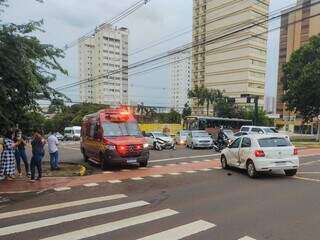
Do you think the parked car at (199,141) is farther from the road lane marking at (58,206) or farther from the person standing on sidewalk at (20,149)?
the road lane marking at (58,206)

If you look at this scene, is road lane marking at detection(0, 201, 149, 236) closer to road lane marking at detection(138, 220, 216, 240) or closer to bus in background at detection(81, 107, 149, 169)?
road lane marking at detection(138, 220, 216, 240)

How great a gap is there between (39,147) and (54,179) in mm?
1278

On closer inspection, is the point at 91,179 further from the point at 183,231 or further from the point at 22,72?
the point at 183,231

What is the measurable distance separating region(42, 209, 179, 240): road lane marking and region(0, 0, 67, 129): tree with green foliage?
6.20 meters

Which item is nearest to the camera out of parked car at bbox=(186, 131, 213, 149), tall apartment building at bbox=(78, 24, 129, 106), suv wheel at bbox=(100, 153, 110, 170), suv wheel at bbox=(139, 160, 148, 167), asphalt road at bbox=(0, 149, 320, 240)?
asphalt road at bbox=(0, 149, 320, 240)

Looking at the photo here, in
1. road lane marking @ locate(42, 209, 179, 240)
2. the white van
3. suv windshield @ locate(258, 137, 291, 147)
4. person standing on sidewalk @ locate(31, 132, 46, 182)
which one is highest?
suv windshield @ locate(258, 137, 291, 147)

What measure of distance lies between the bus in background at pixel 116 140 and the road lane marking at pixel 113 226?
8.83 meters

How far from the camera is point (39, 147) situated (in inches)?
594

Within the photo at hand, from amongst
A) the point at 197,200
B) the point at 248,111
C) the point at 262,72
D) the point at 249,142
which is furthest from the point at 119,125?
the point at 262,72

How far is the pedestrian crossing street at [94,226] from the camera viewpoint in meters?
7.51

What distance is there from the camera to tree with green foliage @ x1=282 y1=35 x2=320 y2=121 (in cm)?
5181

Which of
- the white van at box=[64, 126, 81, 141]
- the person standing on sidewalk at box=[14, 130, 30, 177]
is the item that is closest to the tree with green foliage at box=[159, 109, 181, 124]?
the white van at box=[64, 126, 81, 141]

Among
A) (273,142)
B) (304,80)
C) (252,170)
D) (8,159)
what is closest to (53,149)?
(8,159)

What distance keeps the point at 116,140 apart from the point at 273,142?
261 inches
